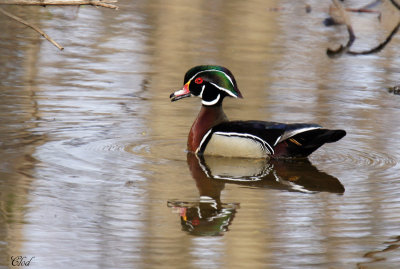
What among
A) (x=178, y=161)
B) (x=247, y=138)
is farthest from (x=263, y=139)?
(x=178, y=161)

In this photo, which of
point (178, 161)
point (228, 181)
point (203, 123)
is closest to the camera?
point (228, 181)

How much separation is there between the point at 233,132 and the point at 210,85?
707 mm

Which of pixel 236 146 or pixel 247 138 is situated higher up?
pixel 247 138

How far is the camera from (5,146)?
29.1ft

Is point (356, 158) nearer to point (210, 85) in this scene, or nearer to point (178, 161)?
point (210, 85)

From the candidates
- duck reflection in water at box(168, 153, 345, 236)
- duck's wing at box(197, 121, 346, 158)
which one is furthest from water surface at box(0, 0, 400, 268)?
duck's wing at box(197, 121, 346, 158)

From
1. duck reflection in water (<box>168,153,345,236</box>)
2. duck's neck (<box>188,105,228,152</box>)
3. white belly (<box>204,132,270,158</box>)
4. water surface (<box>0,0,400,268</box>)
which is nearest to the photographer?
water surface (<box>0,0,400,268</box>)

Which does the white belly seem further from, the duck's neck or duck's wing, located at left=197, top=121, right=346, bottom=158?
the duck's neck

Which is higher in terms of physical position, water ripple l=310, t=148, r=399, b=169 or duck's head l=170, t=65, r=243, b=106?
duck's head l=170, t=65, r=243, b=106

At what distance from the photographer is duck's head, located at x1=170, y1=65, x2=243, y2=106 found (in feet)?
30.9

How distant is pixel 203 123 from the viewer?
30.6 ft

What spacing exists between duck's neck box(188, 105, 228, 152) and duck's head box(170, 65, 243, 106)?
0.08 meters

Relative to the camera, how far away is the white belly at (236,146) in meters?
8.98

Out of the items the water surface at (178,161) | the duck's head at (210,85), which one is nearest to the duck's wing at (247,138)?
the water surface at (178,161)
